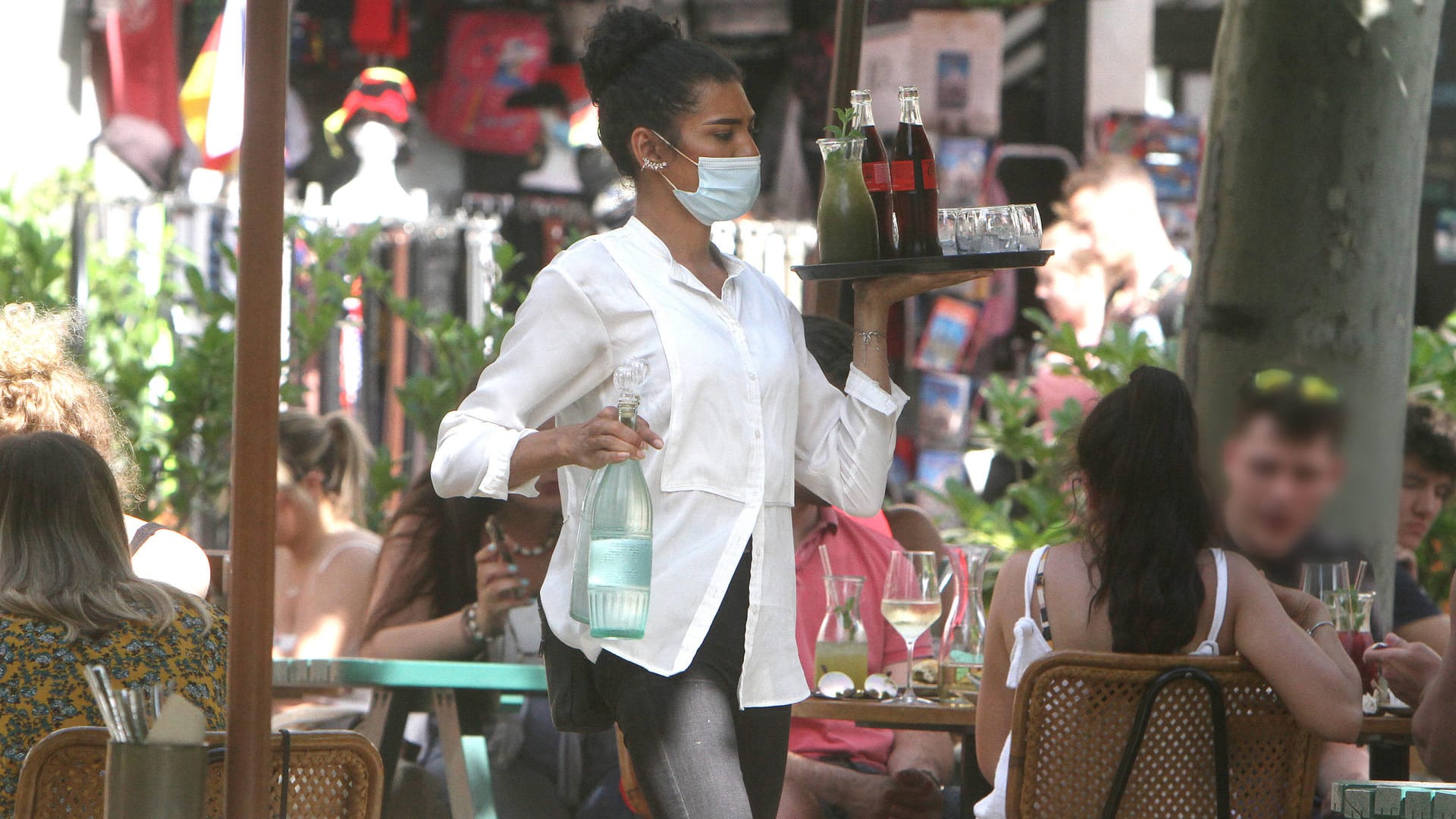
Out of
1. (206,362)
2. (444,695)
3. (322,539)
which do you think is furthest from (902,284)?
(206,362)

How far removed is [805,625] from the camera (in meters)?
3.63

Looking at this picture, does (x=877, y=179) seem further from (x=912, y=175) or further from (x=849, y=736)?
(x=849, y=736)

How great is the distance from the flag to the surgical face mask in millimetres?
6781

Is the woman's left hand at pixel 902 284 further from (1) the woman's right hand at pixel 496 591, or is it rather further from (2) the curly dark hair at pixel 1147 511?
(1) the woman's right hand at pixel 496 591

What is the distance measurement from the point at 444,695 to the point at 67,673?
1504 mm

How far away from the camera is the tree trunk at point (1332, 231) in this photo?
3930 millimetres

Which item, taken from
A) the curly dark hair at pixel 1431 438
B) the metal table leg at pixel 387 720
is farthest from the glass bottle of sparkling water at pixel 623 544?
the curly dark hair at pixel 1431 438

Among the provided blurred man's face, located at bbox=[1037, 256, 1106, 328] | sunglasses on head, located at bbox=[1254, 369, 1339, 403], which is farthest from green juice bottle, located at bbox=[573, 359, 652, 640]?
blurred man's face, located at bbox=[1037, 256, 1106, 328]

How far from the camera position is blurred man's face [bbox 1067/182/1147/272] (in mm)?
7301

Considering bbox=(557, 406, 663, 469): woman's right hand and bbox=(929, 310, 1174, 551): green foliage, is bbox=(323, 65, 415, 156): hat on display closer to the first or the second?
bbox=(929, 310, 1174, 551): green foliage

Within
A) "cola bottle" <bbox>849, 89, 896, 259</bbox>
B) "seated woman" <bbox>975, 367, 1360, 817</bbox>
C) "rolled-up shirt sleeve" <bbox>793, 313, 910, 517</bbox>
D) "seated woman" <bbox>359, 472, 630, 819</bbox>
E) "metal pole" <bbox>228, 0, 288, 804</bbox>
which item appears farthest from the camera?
"seated woman" <bbox>359, 472, 630, 819</bbox>

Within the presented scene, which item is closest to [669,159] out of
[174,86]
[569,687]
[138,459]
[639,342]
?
[639,342]

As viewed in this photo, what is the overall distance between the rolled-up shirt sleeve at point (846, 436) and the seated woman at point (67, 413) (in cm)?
148

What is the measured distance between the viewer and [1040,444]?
5.24m
